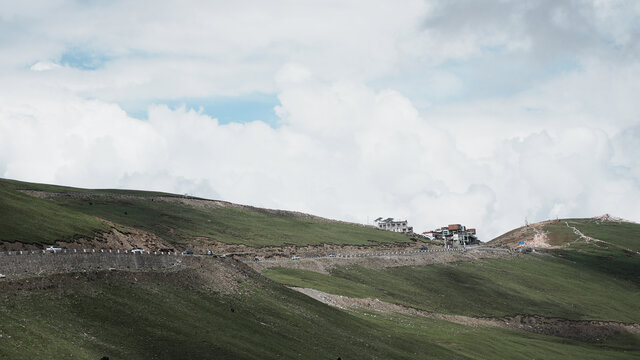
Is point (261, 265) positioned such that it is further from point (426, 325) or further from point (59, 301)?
point (59, 301)

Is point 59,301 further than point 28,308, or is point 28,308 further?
point 59,301

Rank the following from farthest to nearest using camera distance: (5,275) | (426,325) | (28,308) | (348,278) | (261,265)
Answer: (348,278) → (261,265) → (426,325) → (5,275) → (28,308)

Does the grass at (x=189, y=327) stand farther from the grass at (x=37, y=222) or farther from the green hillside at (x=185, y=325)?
the grass at (x=37, y=222)

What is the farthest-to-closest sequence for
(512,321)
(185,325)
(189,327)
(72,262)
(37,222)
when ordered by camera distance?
(512,321), (37,222), (185,325), (189,327), (72,262)

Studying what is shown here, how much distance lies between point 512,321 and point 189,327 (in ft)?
425

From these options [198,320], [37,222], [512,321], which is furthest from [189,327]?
[512,321]

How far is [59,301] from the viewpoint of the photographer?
66.3 metres

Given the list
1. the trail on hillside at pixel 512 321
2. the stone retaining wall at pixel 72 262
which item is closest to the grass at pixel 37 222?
the stone retaining wall at pixel 72 262

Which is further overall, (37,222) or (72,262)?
(37,222)

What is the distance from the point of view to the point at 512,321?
18438 cm

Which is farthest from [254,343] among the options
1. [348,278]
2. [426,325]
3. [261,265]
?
[348,278]

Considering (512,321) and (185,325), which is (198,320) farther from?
(512,321)

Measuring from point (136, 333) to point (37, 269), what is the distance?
12.8 meters

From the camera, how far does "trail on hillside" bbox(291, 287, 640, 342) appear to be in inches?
5635
